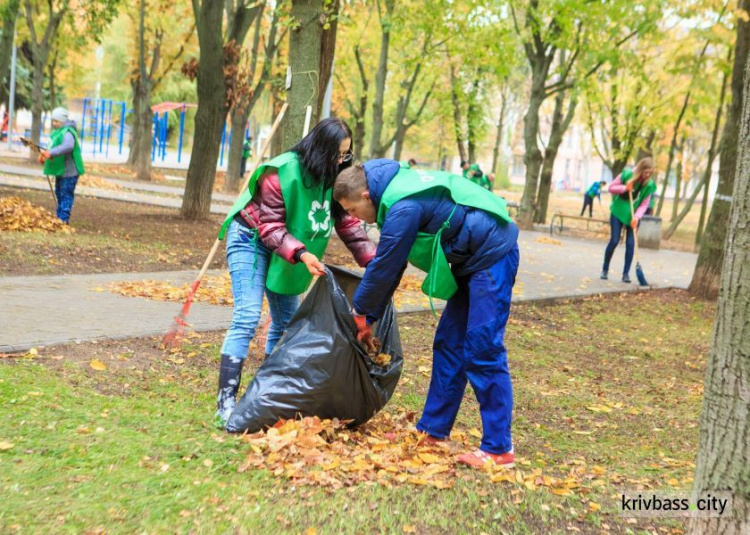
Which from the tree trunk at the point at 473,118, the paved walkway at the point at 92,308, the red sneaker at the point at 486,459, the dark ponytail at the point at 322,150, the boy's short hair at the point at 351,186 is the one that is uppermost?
the tree trunk at the point at 473,118

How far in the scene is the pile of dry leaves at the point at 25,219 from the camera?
10.7m

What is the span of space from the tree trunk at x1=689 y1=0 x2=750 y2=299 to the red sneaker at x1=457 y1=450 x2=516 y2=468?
310 inches

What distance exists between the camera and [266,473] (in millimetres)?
3561

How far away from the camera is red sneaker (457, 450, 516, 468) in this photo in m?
3.93

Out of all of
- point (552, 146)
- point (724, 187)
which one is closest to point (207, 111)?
point (724, 187)

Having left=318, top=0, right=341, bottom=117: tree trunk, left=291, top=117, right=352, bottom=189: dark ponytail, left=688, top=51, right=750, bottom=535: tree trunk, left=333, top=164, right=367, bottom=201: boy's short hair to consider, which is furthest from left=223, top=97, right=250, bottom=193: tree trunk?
left=688, top=51, right=750, bottom=535: tree trunk

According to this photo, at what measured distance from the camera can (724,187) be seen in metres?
11.0

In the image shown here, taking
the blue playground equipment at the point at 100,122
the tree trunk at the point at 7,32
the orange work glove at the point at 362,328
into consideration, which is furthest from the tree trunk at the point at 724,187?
the blue playground equipment at the point at 100,122

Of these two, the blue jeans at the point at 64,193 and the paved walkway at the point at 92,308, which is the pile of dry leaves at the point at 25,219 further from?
the paved walkway at the point at 92,308

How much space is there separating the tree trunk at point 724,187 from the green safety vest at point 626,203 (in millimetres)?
983

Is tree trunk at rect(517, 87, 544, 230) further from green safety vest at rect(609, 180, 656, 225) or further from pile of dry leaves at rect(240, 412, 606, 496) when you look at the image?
pile of dry leaves at rect(240, 412, 606, 496)

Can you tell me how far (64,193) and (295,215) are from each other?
26.7ft

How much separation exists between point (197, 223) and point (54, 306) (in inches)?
278

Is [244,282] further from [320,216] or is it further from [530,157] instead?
[530,157]
